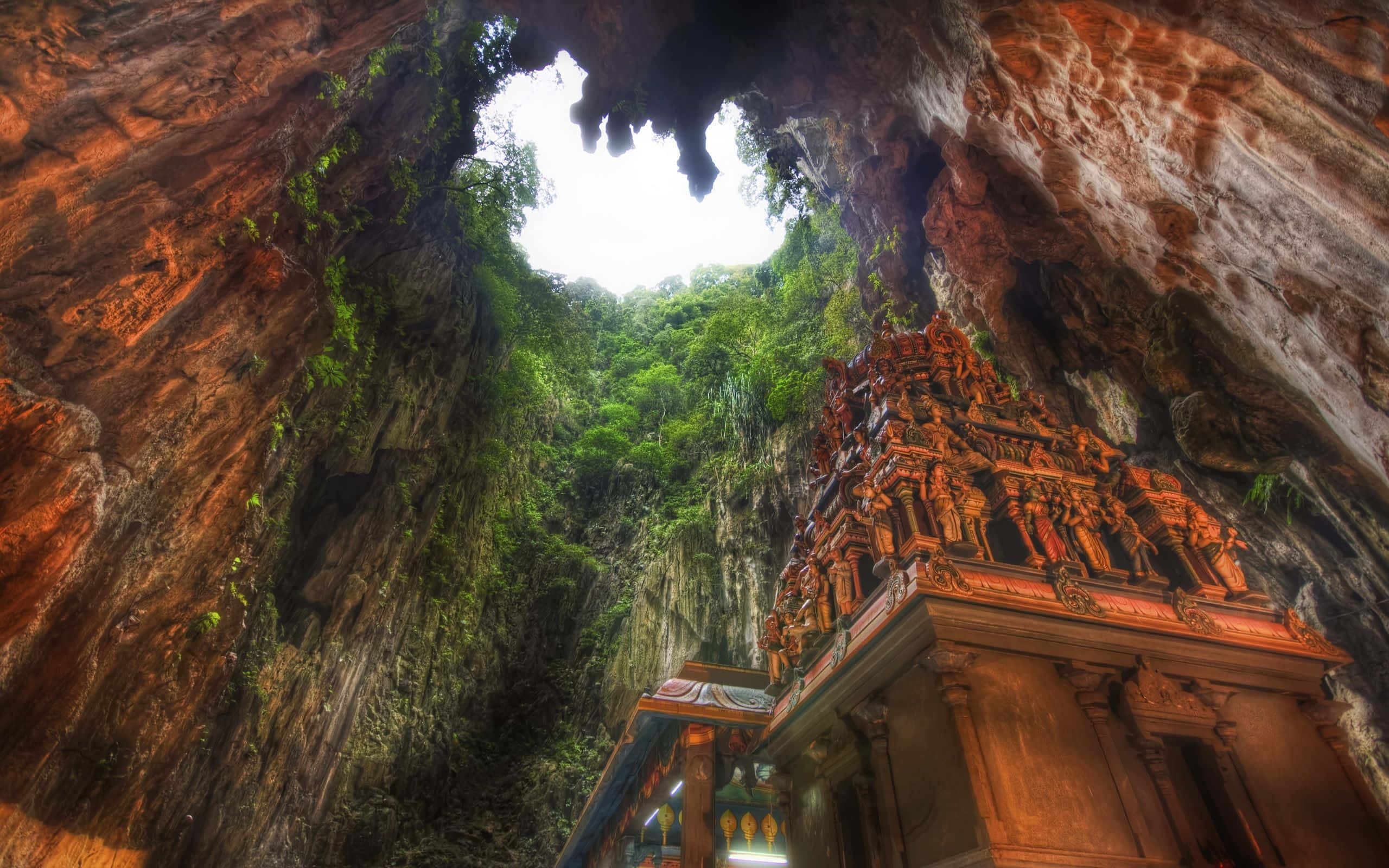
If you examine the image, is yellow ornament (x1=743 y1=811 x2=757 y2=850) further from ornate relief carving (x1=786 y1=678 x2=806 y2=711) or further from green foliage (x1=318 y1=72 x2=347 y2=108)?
green foliage (x1=318 y1=72 x2=347 y2=108)

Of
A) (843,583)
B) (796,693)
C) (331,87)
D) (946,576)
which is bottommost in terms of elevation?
(796,693)

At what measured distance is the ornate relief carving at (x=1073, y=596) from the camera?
4000mm

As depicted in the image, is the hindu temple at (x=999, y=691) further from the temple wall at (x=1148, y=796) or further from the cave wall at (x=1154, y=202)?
the cave wall at (x=1154, y=202)

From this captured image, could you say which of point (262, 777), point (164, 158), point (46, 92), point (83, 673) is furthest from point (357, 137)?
point (262, 777)

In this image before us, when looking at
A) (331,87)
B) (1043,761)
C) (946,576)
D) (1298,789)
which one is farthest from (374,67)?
(1298,789)

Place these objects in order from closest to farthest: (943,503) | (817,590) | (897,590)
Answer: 1. (897,590)
2. (943,503)
3. (817,590)

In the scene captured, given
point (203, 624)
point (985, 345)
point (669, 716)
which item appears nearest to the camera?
point (669, 716)

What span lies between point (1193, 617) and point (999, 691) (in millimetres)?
1696

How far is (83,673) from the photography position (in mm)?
6289

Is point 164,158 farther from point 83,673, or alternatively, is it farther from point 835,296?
point 835,296

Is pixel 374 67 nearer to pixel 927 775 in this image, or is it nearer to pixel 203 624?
pixel 203 624

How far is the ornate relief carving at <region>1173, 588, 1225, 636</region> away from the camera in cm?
413

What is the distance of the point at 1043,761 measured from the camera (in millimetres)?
3430

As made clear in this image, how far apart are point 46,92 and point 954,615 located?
8.98m
